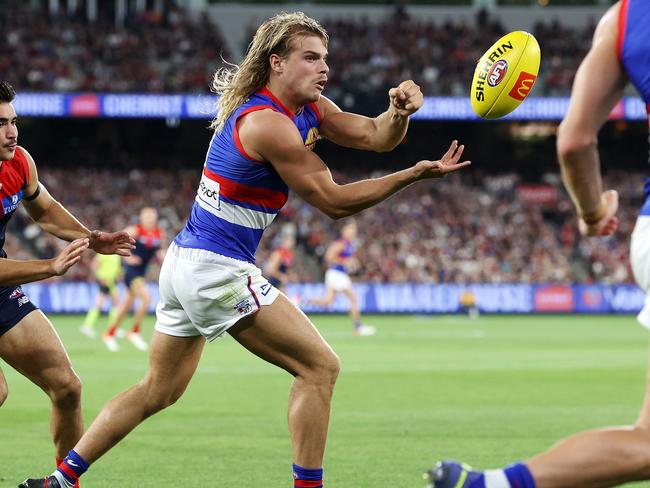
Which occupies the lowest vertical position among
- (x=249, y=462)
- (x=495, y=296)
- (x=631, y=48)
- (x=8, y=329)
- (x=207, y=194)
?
(x=495, y=296)

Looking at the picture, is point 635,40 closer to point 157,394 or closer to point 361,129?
point 361,129

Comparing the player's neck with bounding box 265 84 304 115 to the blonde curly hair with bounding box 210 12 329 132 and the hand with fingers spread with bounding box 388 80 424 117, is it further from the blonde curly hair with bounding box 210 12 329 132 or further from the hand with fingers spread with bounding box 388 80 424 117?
the hand with fingers spread with bounding box 388 80 424 117

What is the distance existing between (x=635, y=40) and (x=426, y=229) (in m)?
34.2

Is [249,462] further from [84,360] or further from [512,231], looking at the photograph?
[512,231]

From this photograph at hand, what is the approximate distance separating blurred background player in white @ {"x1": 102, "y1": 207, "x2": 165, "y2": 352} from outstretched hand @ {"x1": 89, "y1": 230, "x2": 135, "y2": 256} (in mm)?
12373

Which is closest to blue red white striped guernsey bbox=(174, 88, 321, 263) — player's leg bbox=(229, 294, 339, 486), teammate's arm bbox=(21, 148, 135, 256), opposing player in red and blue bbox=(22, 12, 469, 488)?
opposing player in red and blue bbox=(22, 12, 469, 488)

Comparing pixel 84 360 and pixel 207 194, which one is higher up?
pixel 207 194

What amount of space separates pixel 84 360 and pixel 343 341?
6001 mm

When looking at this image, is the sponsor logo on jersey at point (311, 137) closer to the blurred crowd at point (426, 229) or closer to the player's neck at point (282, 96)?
the player's neck at point (282, 96)

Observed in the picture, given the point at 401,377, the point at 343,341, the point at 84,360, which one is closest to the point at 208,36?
Answer: the point at 343,341

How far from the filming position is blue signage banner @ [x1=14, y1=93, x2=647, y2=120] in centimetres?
3572

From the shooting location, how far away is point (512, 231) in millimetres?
38656

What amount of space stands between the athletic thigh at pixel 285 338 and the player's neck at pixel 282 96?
1.06 m

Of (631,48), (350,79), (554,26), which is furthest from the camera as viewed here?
(554,26)
